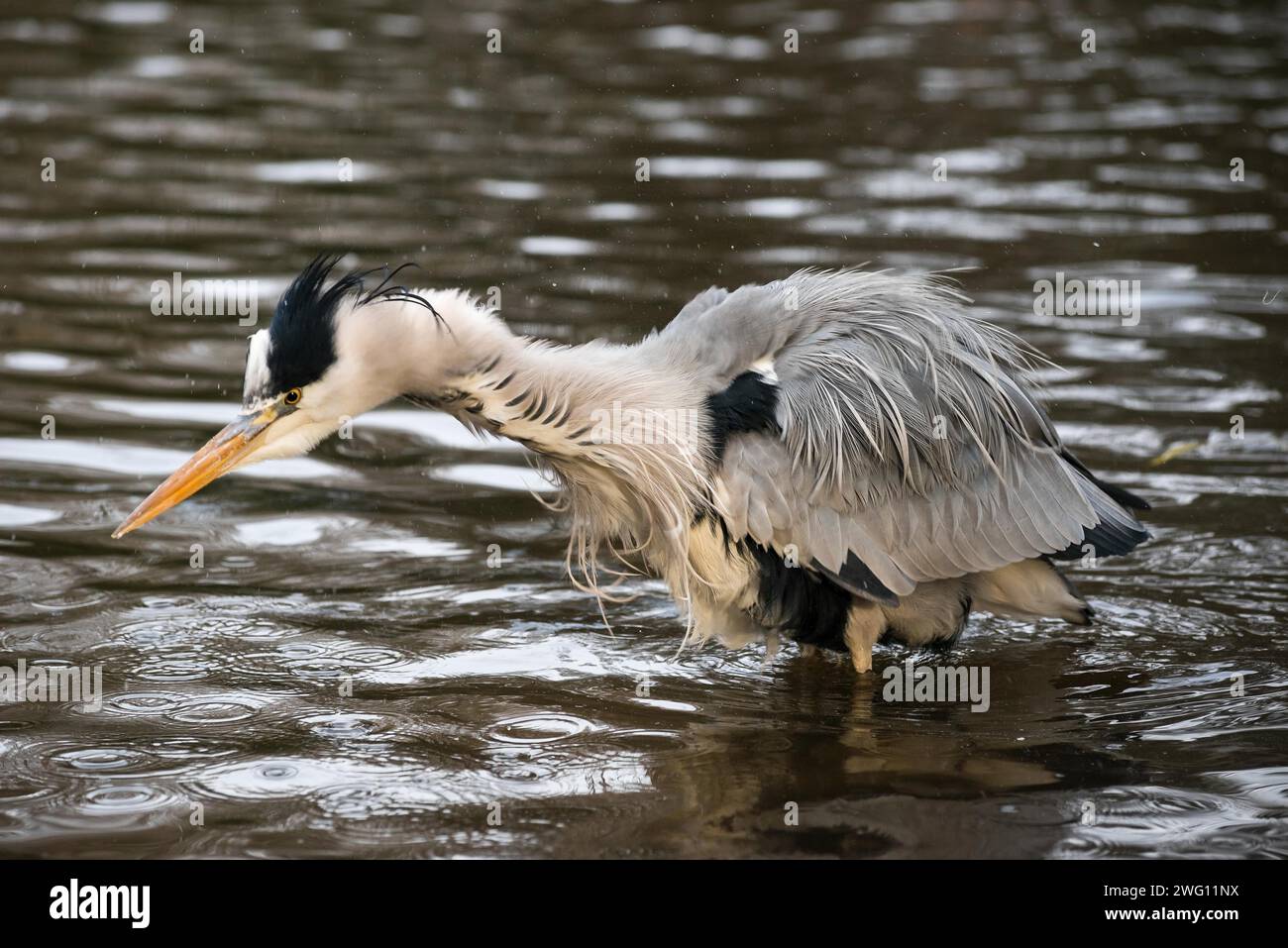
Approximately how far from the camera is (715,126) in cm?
1598

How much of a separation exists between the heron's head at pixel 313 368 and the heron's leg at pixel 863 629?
2.09 meters

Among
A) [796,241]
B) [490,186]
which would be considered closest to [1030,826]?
[796,241]

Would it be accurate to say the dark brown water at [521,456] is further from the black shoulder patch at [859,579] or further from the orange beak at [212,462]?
the orange beak at [212,462]

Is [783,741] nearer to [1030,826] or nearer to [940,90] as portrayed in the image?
[1030,826]

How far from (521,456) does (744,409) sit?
321 centimetres

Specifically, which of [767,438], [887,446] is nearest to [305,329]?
[767,438]

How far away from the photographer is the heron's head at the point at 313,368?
619cm

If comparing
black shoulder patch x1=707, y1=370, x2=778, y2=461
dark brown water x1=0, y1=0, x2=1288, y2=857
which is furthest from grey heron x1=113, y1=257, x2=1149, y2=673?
dark brown water x1=0, y1=0, x2=1288, y2=857

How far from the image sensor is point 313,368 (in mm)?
6227

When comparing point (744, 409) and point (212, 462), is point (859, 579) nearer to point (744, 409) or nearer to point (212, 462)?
point (744, 409)

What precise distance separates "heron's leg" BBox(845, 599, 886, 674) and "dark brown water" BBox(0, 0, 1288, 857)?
273 millimetres

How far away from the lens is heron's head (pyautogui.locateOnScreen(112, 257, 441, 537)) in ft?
20.3

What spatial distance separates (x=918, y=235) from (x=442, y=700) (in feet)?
23.9

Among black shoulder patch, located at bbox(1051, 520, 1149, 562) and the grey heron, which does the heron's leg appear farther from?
black shoulder patch, located at bbox(1051, 520, 1149, 562)
